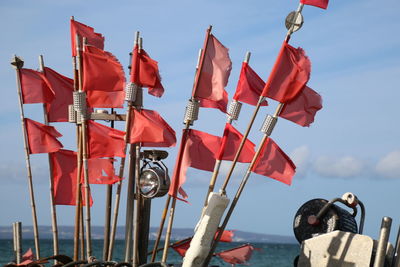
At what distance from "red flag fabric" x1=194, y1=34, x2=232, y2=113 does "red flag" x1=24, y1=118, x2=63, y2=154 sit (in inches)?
117

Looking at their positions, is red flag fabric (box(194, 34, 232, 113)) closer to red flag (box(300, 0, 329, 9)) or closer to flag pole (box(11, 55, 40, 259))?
red flag (box(300, 0, 329, 9))

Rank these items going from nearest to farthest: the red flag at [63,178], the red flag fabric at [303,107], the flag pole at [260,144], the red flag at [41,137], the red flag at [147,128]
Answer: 1. the flag pole at [260,144]
2. the red flag at [147,128]
3. the red flag fabric at [303,107]
4. the red flag at [41,137]
5. the red flag at [63,178]

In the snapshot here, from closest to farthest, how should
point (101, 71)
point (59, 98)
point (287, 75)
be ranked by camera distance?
point (287, 75)
point (101, 71)
point (59, 98)

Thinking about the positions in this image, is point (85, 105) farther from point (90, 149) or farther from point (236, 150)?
point (236, 150)

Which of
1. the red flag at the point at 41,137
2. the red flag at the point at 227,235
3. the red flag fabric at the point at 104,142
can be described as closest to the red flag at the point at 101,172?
the red flag fabric at the point at 104,142

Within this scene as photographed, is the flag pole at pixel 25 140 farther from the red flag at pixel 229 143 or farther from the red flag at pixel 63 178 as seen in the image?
the red flag at pixel 229 143

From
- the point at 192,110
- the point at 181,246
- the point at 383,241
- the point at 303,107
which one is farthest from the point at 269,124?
the point at 181,246

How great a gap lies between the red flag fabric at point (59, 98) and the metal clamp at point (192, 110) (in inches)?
116

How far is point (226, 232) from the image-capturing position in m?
15.7

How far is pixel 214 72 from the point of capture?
1427cm

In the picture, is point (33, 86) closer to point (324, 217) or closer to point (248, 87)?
point (248, 87)

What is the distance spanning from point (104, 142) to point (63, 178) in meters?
1.65

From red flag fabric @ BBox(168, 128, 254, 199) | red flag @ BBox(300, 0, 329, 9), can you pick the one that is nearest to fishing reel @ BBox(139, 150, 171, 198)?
red flag fabric @ BBox(168, 128, 254, 199)

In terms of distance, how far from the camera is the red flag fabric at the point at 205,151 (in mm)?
14266
